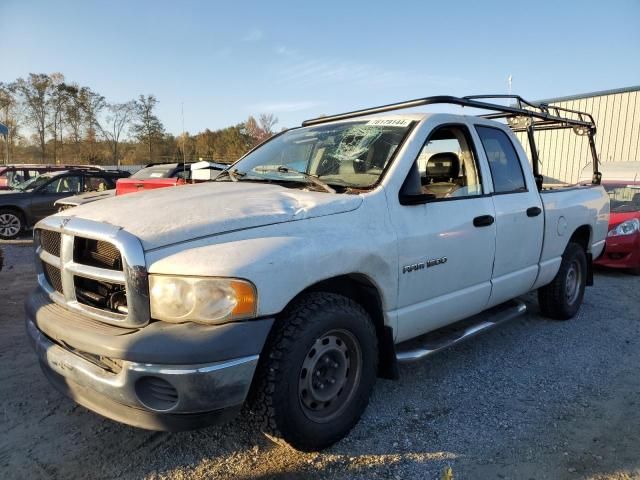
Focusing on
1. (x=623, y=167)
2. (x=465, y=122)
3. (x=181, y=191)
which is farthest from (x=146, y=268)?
(x=623, y=167)

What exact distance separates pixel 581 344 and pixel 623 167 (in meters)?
7.31

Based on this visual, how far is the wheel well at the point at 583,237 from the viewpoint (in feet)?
16.8

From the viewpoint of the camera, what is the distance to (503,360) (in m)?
4.00

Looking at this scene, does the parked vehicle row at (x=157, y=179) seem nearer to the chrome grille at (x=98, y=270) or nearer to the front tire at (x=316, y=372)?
the chrome grille at (x=98, y=270)

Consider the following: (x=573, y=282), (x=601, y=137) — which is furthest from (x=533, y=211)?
(x=601, y=137)

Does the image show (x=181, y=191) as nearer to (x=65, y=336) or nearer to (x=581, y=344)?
(x=65, y=336)

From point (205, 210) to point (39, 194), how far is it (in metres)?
10.9

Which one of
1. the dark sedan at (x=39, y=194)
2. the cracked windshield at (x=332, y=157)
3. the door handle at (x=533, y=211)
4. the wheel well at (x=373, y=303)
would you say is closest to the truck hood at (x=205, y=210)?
the cracked windshield at (x=332, y=157)

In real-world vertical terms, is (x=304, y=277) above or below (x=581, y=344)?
above

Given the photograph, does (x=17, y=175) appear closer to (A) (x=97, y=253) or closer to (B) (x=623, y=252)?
(A) (x=97, y=253)

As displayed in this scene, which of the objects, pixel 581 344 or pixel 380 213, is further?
pixel 581 344

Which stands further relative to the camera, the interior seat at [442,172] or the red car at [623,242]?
the red car at [623,242]

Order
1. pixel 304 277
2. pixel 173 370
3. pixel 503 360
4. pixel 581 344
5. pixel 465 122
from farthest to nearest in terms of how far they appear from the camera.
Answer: pixel 581 344 < pixel 503 360 < pixel 465 122 < pixel 304 277 < pixel 173 370

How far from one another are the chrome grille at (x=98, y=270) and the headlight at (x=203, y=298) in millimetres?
77
